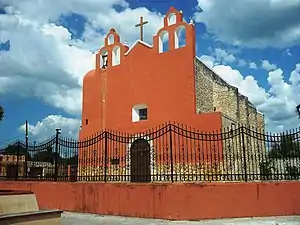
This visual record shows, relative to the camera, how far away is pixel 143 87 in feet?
53.3

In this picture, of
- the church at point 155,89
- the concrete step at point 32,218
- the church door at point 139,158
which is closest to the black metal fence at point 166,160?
the church door at point 139,158

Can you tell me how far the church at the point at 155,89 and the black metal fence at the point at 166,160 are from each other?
7.21ft

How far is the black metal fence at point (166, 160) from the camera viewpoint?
929 cm

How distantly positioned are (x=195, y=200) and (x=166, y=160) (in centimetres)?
402

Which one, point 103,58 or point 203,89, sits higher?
point 103,58

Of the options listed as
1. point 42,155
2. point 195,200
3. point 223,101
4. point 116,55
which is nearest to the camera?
point 195,200

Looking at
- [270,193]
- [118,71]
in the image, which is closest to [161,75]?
[118,71]

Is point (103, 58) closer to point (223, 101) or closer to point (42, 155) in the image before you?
point (223, 101)

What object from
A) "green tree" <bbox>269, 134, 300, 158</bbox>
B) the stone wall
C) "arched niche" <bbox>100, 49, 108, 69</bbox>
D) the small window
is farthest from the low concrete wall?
"arched niche" <bbox>100, 49, 108, 69</bbox>

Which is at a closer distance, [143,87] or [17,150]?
[17,150]

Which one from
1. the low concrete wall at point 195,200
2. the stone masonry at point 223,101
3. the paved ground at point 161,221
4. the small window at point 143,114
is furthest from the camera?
the small window at point 143,114

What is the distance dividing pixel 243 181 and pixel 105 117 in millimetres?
9628

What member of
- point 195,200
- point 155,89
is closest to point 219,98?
point 155,89

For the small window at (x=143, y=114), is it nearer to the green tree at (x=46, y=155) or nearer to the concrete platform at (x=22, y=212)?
the green tree at (x=46, y=155)
